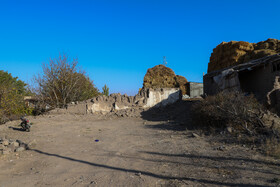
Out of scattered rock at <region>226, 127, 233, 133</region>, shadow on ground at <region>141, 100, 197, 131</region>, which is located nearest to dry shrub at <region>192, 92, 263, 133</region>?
scattered rock at <region>226, 127, 233, 133</region>

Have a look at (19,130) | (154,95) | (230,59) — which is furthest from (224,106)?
(230,59)

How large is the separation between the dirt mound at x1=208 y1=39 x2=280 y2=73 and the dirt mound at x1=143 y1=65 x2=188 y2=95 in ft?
11.6

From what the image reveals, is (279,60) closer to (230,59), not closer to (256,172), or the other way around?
(256,172)

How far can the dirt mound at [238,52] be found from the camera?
→ 12.8 metres

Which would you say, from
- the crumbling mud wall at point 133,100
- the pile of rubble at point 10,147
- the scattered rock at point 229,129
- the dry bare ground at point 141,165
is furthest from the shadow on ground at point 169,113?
the pile of rubble at point 10,147

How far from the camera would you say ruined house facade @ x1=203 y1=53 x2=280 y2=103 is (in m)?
7.36

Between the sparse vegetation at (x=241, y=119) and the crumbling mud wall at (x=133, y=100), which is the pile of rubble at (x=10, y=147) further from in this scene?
the crumbling mud wall at (x=133, y=100)

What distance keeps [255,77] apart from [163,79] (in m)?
12.6

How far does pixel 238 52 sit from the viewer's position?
52.5 ft

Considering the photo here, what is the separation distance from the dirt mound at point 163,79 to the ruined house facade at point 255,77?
9752mm

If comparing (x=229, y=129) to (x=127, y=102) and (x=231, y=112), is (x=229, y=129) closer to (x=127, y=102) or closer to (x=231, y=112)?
(x=231, y=112)

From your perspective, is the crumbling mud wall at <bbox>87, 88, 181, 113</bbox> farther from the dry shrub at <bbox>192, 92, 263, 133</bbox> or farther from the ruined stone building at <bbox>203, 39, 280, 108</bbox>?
the dry shrub at <bbox>192, 92, 263, 133</bbox>

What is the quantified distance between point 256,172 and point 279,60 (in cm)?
626

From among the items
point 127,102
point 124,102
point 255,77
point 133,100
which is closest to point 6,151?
point 124,102
